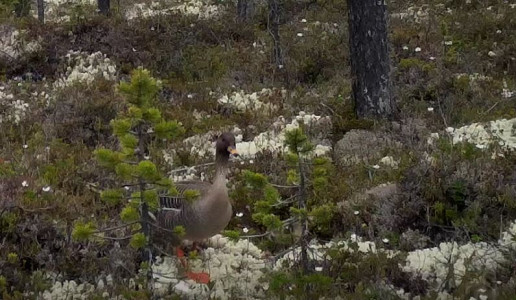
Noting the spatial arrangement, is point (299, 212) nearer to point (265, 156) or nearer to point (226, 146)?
point (226, 146)

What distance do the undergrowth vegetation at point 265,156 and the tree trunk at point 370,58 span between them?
37cm

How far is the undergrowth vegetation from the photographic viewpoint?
17.7ft

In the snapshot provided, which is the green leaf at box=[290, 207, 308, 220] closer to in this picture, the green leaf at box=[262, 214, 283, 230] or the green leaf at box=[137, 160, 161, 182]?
the green leaf at box=[262, 214, 283, 230]

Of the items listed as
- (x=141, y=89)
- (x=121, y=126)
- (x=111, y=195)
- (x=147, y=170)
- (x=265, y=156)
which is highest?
(x=141, y=89)

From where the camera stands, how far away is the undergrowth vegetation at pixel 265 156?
17.7 ft

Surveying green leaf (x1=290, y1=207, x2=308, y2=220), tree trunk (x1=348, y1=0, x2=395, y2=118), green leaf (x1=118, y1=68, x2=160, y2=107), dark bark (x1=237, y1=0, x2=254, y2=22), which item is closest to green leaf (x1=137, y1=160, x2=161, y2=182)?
green leaf (x1=118, y1=68, x2=160, y2=107)

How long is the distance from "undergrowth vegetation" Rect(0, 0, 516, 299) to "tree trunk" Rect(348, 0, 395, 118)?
37cm

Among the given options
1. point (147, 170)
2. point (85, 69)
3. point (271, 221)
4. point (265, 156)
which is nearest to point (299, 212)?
point (271, 221)

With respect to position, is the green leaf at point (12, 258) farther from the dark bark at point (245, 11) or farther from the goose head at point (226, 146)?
the dark bark at point (245, 11)

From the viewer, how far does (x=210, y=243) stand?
258 inches

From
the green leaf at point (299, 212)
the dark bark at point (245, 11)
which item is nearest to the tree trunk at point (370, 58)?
the green leaf at point (299, 212)

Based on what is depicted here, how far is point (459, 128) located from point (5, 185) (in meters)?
6.13

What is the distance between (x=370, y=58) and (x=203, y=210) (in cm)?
549

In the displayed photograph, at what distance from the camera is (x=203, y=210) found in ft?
18.9
